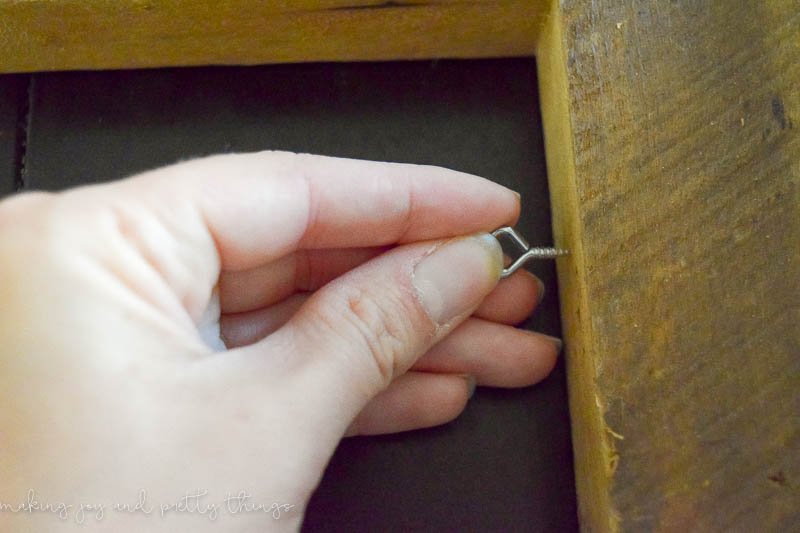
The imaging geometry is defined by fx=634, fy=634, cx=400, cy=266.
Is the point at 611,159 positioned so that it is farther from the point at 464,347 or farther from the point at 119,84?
the point at 119,84

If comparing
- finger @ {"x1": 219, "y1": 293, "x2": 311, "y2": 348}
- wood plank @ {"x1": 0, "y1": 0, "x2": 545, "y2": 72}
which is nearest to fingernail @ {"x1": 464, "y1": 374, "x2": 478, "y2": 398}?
finger @ {"x1": 219, "y1": 293, "x2": 311, "y2": 348}

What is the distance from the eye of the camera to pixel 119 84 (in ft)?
2.92

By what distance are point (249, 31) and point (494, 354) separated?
0.50 m

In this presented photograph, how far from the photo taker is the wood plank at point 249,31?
2.41 ft

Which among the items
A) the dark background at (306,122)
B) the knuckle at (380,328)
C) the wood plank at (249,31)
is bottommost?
the knuckle at (380,328)

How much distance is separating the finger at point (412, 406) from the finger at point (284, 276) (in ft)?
0.53

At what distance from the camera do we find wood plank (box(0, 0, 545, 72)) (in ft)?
2.41

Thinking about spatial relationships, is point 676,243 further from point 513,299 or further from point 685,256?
point 513,299

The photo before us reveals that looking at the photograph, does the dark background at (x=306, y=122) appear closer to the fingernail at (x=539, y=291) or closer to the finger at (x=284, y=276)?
the fingernail at (x=539, y=291)

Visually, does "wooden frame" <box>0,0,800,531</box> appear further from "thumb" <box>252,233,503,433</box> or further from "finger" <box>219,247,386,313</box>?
"finger" <box>219,247,386,313</box>

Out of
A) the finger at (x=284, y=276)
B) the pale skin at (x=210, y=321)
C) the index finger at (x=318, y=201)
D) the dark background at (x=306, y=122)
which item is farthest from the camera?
the dark background at (x=306, y=122)

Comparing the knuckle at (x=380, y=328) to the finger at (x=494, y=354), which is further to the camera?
the finger at (x=494, y=354)

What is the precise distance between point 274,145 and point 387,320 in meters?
0.36

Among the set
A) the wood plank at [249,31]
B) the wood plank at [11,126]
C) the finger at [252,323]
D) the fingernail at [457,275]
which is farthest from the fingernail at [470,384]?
the wood plank at [11,126]
